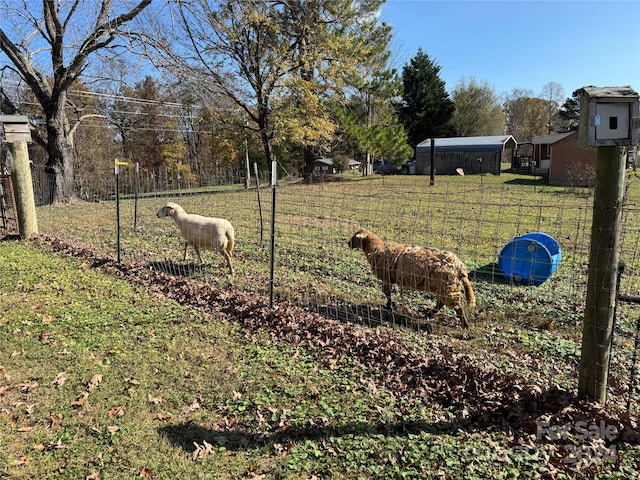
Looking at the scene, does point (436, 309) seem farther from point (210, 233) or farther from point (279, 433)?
point (210, 233)

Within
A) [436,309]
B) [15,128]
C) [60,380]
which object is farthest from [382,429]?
[15,128]

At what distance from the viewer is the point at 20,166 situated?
10.4m

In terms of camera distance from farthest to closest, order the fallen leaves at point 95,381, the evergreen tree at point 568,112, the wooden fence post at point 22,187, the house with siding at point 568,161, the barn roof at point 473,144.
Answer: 1. the evergreen tree at point 568,112
2. the barn roof at point 473,144
3. the house with siding at point 568,161
4. the wooden fence post at point 22,187
5. the fallen leaves at point 95,381

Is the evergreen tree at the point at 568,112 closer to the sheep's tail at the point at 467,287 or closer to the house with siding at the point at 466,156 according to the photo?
the house with siding at the point at 466,156

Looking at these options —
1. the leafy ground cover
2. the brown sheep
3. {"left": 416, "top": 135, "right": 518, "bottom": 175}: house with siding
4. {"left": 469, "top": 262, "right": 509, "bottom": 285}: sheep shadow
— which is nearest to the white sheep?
the leafy ground cover

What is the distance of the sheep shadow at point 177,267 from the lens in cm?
774

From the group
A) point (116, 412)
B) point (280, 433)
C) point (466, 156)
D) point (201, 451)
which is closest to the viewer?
point (201, 451)

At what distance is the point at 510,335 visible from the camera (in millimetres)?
5215

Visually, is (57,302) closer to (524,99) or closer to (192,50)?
(192,50)

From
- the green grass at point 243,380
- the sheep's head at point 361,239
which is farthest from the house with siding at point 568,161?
the sheep's head at point 361,239

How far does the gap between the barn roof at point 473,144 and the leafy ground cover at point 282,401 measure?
3803 cm

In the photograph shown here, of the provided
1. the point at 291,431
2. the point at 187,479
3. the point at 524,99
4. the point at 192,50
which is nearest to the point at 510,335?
the point at 291,431

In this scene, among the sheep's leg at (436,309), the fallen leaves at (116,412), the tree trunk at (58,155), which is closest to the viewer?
the fallen leaves at (116,412)

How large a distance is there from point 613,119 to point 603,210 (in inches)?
26.5
